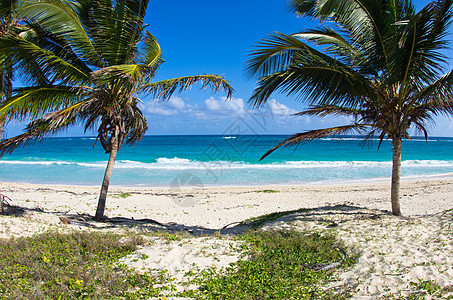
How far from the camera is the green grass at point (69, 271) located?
3.24m

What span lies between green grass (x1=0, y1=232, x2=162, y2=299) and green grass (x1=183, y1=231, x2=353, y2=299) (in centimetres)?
80

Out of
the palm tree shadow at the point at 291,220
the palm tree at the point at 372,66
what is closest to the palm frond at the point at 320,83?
the palm tree at the point at 372,66

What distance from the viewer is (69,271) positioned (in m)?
3.71

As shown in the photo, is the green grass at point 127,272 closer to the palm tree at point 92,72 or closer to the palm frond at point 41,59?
the palm tree at point 92,72

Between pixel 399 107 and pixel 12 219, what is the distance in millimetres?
8637

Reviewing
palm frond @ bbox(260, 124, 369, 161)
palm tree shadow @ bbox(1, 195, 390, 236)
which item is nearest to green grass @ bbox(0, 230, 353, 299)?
palm tree shadow @ bbox(1, 195, 390, 236)

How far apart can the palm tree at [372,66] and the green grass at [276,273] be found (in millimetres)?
2477

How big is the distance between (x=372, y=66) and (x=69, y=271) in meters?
6.62

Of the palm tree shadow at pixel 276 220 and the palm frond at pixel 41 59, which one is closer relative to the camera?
the palm frond at pixel 41 59

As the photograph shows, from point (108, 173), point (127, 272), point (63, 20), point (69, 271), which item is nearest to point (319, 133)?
point (127, 272)

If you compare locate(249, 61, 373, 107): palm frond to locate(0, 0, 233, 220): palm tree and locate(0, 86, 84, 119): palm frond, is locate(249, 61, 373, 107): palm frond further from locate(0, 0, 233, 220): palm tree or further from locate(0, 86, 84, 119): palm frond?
locate(0, 86, 84, 119): palm frond

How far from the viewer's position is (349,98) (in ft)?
20.0

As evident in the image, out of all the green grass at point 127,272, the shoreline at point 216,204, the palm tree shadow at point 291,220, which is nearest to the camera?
the green grass at point 127,272

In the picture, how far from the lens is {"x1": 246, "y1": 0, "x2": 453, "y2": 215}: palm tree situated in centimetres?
540
